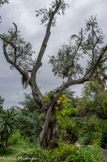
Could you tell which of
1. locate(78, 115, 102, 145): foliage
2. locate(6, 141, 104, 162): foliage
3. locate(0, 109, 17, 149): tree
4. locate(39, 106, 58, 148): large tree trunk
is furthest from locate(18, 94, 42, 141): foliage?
locate(6, 141, 104, 162): foliage

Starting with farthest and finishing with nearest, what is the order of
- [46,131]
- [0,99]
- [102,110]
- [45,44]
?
[0,99] → [102,110] → [45,44] → [46,131]

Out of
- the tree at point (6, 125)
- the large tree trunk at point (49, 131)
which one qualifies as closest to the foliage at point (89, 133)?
the tree at point (6, 125)

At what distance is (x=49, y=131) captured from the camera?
636 cm

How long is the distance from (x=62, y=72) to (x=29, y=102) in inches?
445

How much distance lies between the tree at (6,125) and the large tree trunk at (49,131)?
141 inches

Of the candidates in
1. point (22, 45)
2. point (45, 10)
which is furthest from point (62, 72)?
point (45, 10)

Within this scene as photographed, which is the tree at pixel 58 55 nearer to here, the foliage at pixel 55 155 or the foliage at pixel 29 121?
the foliage at pixel 55 155

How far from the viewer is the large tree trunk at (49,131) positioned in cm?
614

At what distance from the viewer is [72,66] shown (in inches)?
336

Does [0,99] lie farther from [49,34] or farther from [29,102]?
[49,34]

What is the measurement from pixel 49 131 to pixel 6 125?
13.9 ft

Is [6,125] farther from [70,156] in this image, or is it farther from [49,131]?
[70,156]

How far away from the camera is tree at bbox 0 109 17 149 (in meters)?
9.37

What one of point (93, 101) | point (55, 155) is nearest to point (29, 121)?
point (93, 101)
